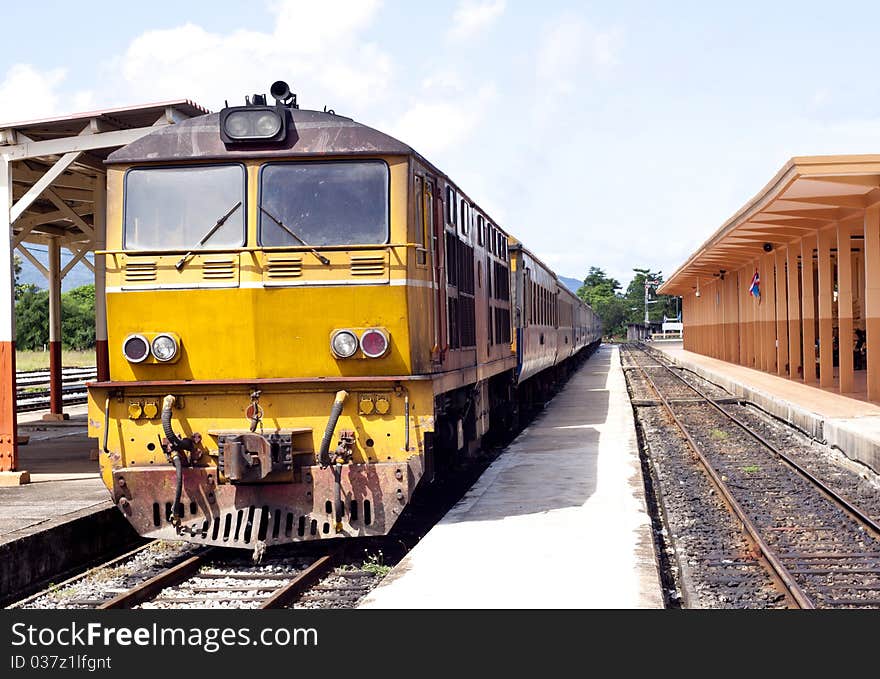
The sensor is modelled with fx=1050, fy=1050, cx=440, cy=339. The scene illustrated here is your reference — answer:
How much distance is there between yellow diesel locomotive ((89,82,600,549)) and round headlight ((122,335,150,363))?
0.7 inches

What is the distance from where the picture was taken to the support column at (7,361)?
1114 cm

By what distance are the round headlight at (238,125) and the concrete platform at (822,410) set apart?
8747 millimetres

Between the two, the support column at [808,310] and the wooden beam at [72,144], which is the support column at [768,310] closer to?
the support column at [808,310]

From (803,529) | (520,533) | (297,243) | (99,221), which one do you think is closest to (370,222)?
(297,243)

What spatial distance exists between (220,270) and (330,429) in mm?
1582

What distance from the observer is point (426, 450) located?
8242 mm

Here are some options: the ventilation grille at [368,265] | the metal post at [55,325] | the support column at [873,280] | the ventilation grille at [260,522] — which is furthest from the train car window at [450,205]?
the support column at [873,280]

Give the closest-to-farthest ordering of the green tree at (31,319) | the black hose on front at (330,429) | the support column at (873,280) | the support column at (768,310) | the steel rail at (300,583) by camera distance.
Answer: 1. the steel rail at (300,583)
2. the black hose on front at (330,429)
3. the support column at (873,280)
4. the support column at (768,310)
5. the green tree at (31,319)

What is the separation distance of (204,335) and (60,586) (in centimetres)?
218

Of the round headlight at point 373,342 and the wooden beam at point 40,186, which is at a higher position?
the wooden beam at point 40,186

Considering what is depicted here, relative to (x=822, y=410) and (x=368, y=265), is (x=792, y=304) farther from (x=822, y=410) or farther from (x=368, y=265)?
(x=368, y=265)

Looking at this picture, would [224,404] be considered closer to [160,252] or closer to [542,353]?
[160,252]

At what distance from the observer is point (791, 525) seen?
394 inches

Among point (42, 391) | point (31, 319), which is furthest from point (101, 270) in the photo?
point (31, 319)
